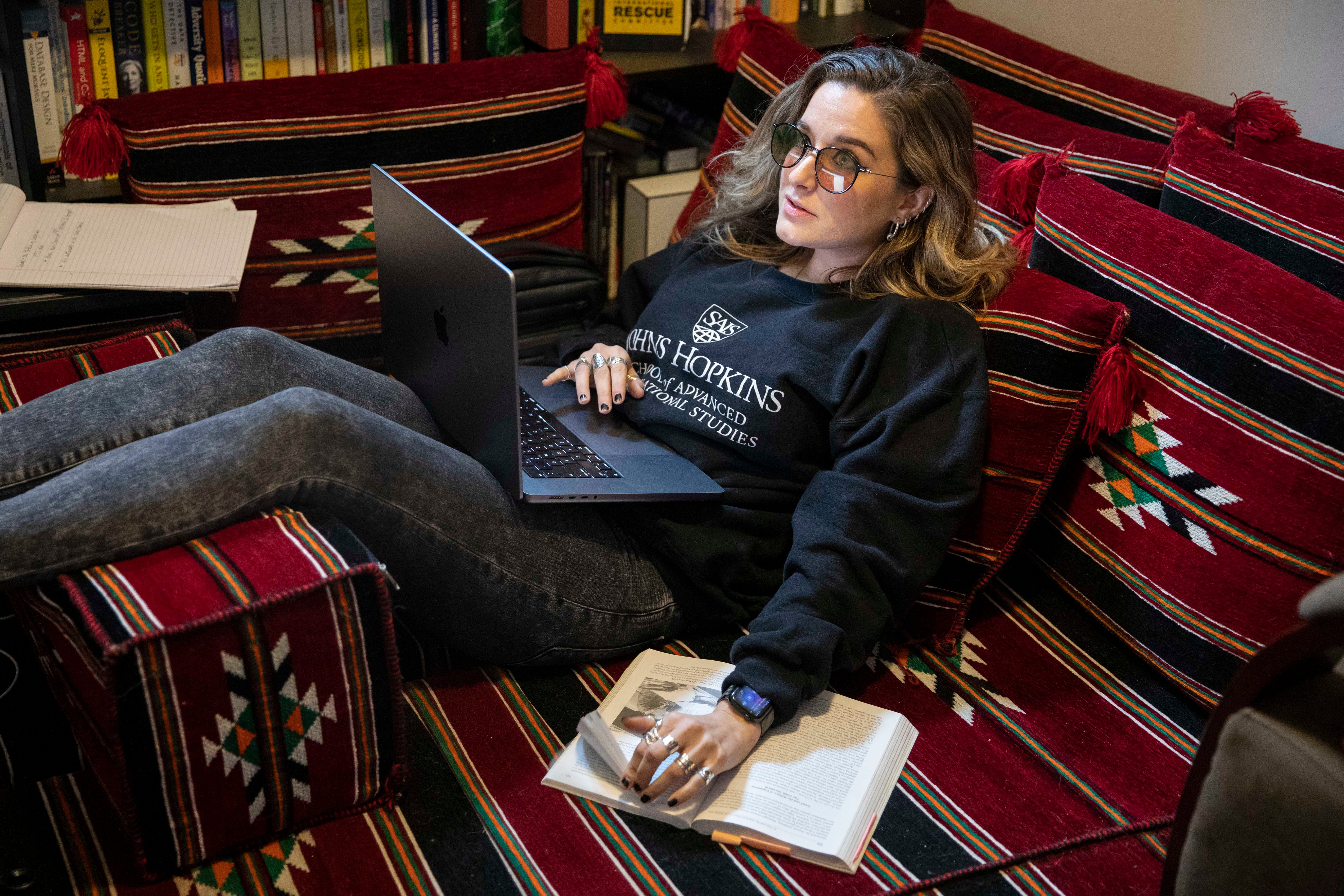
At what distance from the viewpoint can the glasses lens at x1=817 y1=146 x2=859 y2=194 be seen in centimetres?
140

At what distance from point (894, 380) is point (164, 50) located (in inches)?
55.4

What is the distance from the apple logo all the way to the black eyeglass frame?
1.67 feet

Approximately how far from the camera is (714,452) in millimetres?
1433

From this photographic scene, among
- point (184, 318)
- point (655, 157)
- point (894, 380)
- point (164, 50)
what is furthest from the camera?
point (655, 157)

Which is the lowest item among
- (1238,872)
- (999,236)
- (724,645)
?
(724,645)

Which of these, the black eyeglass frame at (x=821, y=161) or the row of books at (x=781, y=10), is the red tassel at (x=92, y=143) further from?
the row of books at (x=781, y=10)

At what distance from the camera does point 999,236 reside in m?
1.54

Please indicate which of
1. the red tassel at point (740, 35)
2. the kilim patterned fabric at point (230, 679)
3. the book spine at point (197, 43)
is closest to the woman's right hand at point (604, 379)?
the kilim patterned fabric at point (230, 679)

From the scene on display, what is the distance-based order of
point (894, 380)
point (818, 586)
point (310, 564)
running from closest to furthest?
point (310, 564)
point (818, 586)
point (894, 380)

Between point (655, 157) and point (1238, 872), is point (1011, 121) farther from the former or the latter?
point (1238, 872)

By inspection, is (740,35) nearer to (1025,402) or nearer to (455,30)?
(455,30)

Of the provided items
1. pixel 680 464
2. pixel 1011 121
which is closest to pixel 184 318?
pixel 680 464

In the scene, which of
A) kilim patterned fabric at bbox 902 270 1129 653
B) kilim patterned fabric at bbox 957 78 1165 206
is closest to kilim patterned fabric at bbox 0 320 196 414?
kilim patterned fabric at bbox 902 270 1129 653

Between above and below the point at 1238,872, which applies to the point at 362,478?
above
